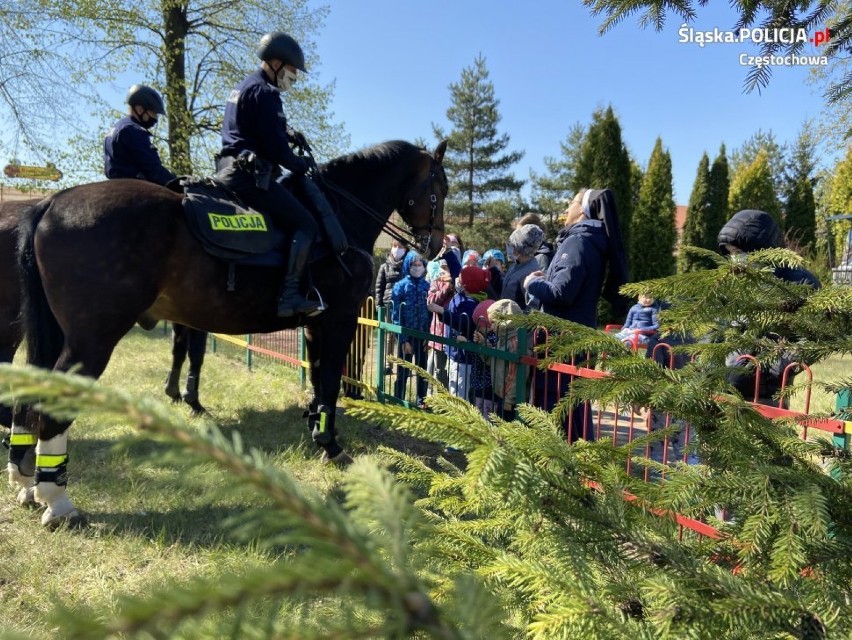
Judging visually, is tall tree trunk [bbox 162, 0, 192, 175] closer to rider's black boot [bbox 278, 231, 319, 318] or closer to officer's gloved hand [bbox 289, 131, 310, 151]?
officer's gloved hand [bbox 289, 131, 310, 151]

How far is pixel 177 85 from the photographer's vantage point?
14211 mm

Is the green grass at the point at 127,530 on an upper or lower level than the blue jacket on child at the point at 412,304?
lower

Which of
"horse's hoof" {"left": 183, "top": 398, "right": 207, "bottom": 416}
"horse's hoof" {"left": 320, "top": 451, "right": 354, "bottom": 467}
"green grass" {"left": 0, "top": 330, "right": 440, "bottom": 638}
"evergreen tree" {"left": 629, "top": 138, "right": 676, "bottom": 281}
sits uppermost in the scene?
"evergreen tree" {"left": 629, "top": 138, "right": 676, "bottom": 281}

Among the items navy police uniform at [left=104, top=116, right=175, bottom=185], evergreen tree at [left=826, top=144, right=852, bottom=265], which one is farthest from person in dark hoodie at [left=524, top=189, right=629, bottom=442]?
evergreen tree at [left=826, top=144, right=852, bottom=265]

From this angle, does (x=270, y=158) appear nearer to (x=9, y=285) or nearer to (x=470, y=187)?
(x=9, y=285)

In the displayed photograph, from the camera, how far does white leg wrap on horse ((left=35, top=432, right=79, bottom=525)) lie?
311 centimetres

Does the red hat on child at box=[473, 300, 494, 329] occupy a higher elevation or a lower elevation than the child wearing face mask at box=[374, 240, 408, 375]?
lower

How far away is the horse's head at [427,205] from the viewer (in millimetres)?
5246

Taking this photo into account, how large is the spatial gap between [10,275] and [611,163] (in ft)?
66.9

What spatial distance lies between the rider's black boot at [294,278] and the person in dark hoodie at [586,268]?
1.62m

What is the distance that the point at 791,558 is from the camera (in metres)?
0.93

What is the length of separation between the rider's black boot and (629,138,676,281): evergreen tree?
19.0 meters

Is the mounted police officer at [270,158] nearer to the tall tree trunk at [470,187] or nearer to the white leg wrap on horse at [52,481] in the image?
the white leg wrap on horse at [52,481]

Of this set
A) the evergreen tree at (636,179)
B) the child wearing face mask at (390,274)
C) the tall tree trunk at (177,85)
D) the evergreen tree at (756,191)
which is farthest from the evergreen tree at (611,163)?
the child wearing face mask at (390,274)
